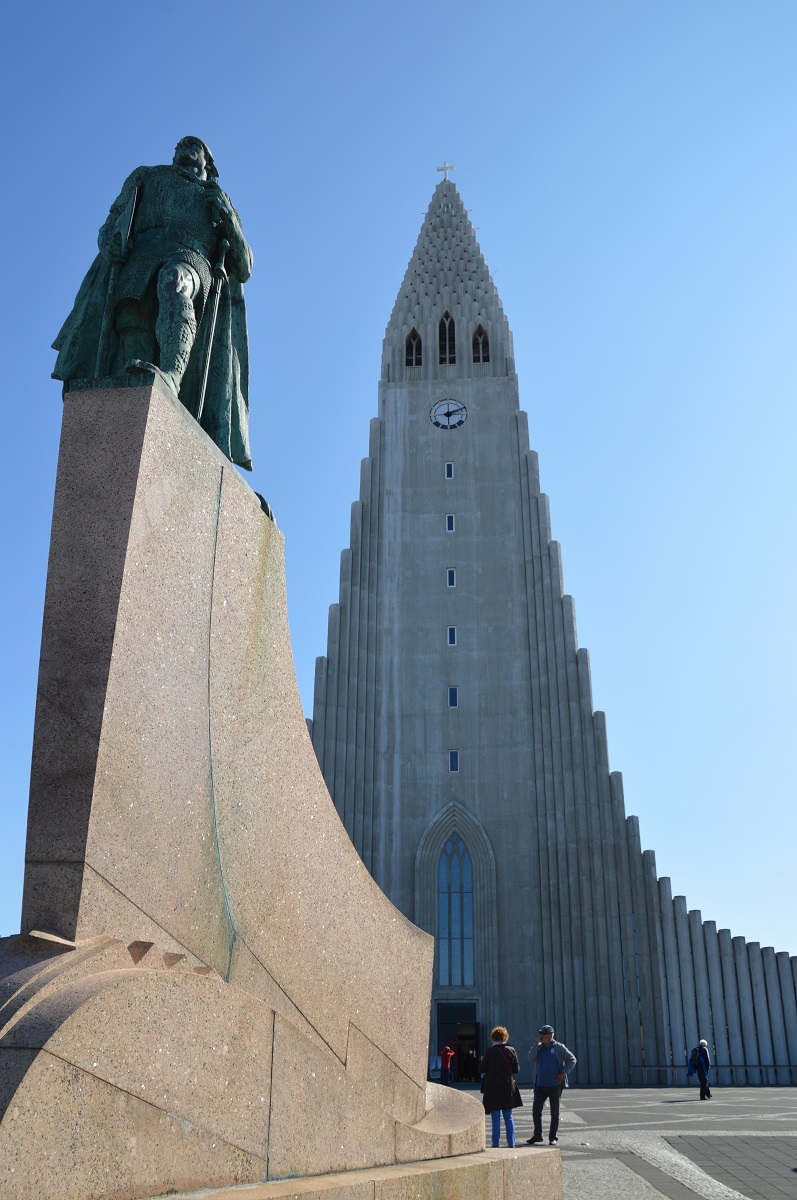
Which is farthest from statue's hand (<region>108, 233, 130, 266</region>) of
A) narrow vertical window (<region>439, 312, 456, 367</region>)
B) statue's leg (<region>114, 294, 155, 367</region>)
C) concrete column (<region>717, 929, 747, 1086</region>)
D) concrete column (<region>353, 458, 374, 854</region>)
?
narrow vertical window (<region>439, 312, 456, 367</region>)

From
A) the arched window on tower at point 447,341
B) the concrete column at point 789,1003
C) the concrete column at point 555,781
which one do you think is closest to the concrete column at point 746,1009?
the concrete column at point 789,1003

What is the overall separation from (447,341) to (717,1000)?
25498 mm

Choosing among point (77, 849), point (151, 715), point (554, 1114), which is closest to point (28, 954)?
point (77, 849)

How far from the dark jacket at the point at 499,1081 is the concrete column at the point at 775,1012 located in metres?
24.5

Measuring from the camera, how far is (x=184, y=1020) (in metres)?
3.21

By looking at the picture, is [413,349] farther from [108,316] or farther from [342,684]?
[108,316]

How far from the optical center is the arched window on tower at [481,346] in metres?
39.8

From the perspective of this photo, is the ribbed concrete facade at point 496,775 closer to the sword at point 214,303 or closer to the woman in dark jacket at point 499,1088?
the woman in dark jacket at point 499,1088

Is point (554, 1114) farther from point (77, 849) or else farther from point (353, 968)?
point (77, 849)

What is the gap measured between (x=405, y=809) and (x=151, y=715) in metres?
28.9

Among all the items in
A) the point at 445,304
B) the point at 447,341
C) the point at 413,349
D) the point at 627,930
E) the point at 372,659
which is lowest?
the point at 627,930

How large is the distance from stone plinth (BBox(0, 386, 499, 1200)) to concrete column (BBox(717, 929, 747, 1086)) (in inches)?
1069

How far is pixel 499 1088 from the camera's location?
804cm

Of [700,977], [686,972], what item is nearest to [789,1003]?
[700,977]
